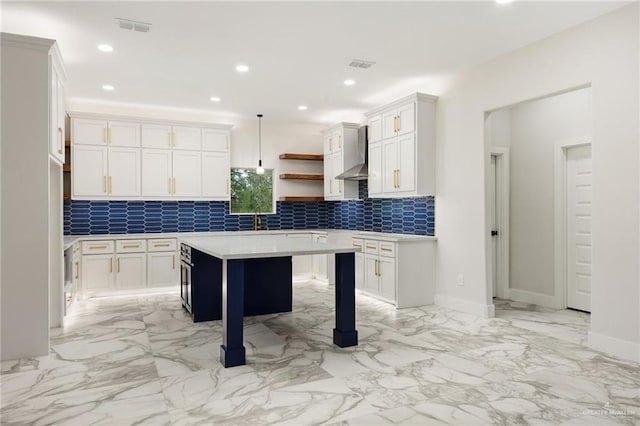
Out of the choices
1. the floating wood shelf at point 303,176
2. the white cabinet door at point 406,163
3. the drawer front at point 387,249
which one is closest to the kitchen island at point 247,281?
the drawer front at point 387,249

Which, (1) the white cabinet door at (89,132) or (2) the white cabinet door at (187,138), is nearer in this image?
(1) the white cabinet door at (89,132)

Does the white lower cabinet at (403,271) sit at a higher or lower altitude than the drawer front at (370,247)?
lower

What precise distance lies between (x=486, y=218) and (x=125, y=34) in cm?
417

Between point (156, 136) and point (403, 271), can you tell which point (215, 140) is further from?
point (403, 271)

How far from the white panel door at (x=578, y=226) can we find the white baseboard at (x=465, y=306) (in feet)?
3.71

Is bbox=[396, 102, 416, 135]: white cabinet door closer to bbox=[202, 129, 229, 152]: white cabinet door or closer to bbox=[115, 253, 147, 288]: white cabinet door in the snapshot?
bbox=[202, 129, 229, 152]: white cabinet door

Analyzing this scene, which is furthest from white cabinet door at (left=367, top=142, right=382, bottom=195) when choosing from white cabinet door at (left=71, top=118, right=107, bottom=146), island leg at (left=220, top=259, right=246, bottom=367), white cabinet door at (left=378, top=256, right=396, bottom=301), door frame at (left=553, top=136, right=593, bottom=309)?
white cabinet door at (left=71, top=118, right=107, bottom=146)

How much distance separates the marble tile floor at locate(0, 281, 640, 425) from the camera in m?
2.40

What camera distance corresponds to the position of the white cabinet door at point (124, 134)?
6.12 meters

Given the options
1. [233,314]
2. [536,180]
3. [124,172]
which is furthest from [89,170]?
[536,180]

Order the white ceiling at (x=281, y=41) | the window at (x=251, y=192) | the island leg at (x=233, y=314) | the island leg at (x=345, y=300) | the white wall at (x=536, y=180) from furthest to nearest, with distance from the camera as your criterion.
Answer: the window at (x=251, y=192), the white wall at (x=536, y=180), the island leg at (x=345, y=300), the white ceiling at (x=281, y=41), the island leg at (x=233, y=314)

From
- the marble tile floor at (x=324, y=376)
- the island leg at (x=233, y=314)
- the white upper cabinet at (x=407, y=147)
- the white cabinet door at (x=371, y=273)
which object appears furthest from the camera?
the white cabinet door at (x=371, y=273)

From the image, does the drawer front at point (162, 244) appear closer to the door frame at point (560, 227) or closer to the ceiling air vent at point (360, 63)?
the ceiling air vent at point (360, 63)

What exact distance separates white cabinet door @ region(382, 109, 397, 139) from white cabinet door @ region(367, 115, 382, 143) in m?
0.09
